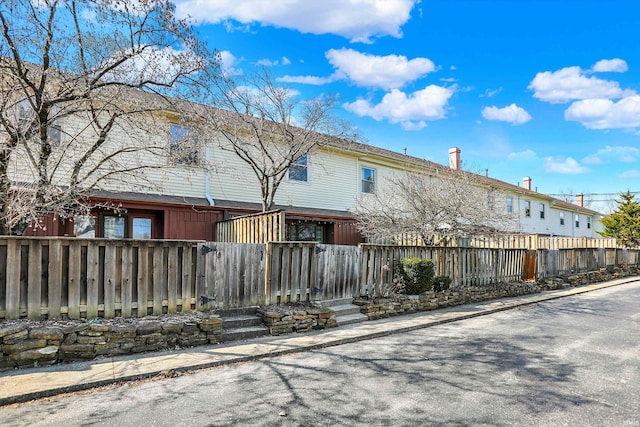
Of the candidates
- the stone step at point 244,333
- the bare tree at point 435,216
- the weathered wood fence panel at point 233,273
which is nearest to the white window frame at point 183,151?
the weathered wood fence panel at point 233,273

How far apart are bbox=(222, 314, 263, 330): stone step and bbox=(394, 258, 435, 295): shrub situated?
12.6ft

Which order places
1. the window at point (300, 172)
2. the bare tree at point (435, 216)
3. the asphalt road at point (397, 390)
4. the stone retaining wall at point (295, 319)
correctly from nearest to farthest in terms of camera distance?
the asphalt road at point (397, 390), the stone retaining wall at point (295, 319), the bare tree at point (435, 216), the window at point (300, 172)

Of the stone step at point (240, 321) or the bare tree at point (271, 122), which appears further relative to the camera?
the bare tree at point (271, 122)

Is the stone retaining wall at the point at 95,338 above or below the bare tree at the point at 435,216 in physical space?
below

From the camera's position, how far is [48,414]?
3650 mm

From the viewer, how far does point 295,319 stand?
273 inches

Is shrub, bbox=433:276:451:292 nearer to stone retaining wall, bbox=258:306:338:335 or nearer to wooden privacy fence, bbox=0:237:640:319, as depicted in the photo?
wooden privacy fence, bbox=0:237:640:319

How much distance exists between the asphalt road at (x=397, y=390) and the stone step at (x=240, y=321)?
138 cm

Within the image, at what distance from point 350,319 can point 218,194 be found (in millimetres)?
6224

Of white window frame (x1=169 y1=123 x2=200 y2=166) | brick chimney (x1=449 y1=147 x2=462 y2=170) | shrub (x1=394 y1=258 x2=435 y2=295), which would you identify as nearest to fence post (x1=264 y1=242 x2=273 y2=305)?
white window frame (x1=169 y1=123 x2=200 y2=166)

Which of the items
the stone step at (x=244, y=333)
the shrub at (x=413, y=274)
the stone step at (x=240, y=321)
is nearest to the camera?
the stone step at (x=244, y=333)

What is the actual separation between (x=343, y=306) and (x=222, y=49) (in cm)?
572

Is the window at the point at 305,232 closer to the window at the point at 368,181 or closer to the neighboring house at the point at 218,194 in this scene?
the neighboring house at the point at 218,194

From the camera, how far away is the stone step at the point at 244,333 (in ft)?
20.4
